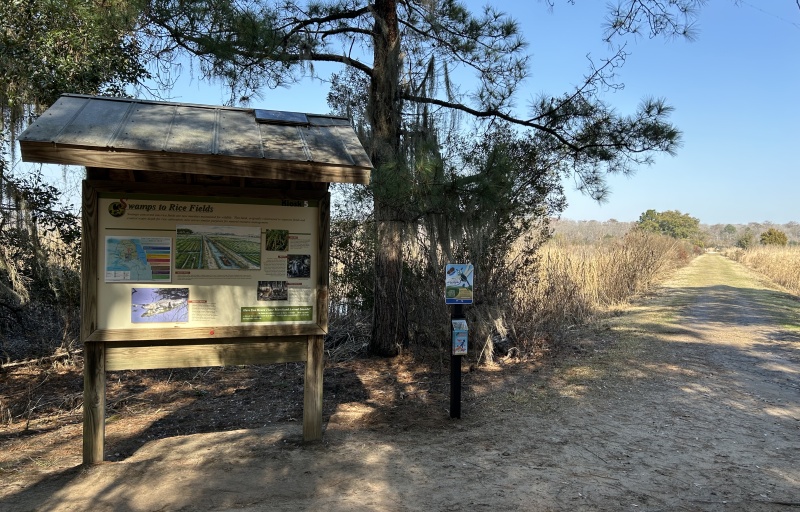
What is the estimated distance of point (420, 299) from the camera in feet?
25.7

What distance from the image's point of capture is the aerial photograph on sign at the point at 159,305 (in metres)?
3.90

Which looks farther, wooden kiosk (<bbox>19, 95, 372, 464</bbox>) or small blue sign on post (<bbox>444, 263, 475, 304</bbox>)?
small blue sign on post (<bbox>444, 263, 475, 304</bbox>)

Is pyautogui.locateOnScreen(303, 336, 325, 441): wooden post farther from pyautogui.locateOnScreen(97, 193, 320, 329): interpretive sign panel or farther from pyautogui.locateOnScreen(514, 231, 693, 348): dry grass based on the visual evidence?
pyautogui.locateOnScreen(514, 231, 693, 348): dry grass

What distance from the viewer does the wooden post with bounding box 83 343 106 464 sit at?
386 centimetres

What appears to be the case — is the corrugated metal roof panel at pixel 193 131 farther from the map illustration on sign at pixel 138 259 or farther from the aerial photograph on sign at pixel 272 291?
the aerial photograph on sign at pixel 272 291

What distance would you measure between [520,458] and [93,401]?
10.6 feet

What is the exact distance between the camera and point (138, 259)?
3.90m

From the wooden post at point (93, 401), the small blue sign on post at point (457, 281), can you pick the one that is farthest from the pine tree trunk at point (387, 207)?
the wooden post at point (93, 401)

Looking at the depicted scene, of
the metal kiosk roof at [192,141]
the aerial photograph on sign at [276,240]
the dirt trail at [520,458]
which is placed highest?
the metal kiosk roof at [192,141]

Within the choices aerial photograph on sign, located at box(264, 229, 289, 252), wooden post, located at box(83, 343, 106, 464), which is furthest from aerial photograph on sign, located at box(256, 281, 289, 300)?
wooden post, located at box(83, 343, 106, 464)

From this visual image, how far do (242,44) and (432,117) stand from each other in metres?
2.72

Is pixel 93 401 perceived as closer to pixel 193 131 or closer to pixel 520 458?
pixel 193 131

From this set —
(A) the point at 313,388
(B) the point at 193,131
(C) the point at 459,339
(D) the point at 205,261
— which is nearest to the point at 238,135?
(B) the point at 193,131

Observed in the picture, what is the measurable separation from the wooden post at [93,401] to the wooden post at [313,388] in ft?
4.91
